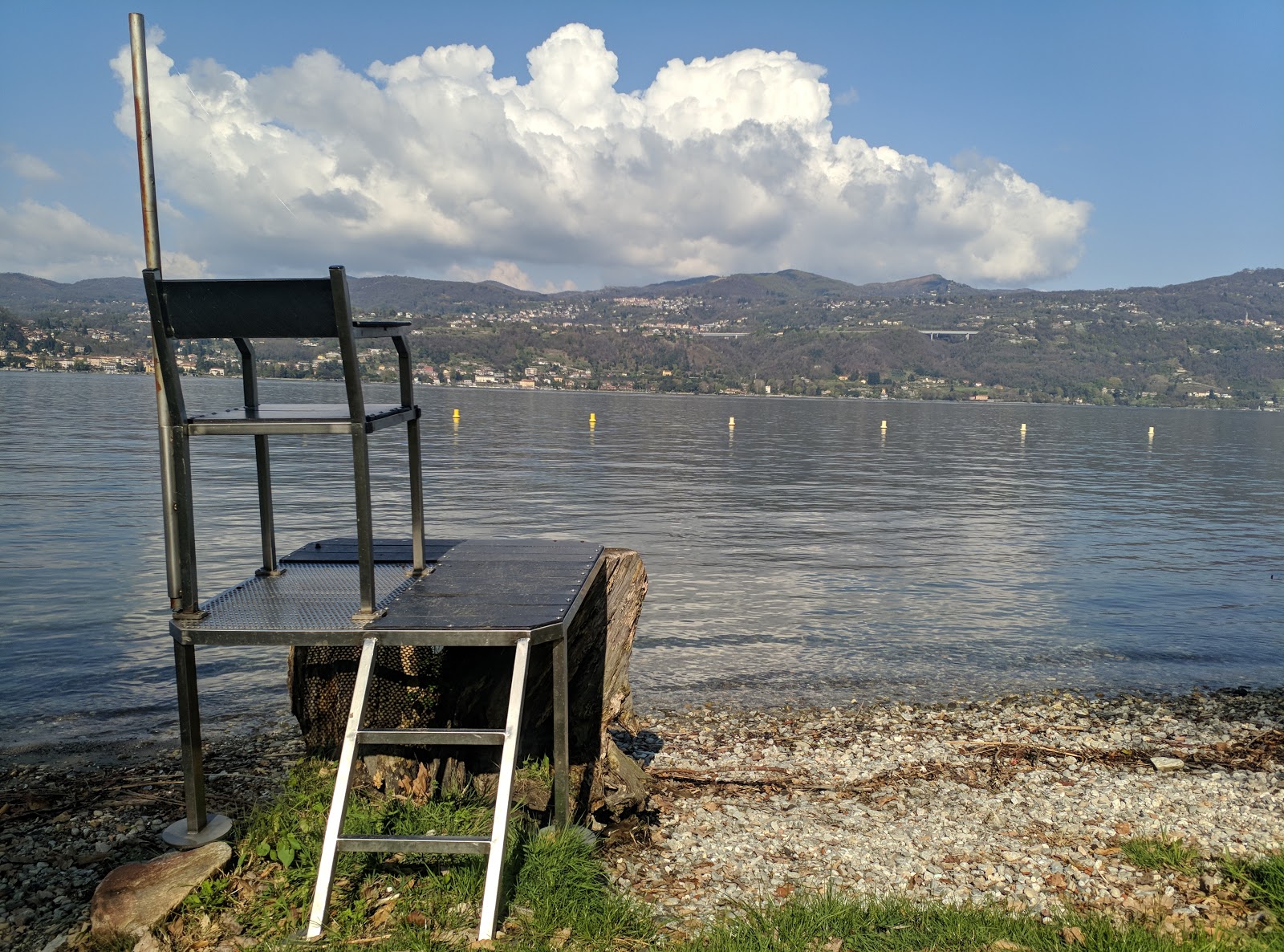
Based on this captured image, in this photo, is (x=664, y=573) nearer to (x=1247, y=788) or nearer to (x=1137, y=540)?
(x=1247, y=788)

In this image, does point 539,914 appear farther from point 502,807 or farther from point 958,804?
point 958,804

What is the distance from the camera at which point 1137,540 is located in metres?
28.9

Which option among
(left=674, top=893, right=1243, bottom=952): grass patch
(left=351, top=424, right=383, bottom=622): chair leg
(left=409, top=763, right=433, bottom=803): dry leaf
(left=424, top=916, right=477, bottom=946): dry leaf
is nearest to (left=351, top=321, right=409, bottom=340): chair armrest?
(left=351, top=424, right=383, bottom=622): chair leg

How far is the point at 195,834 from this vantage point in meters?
5.83

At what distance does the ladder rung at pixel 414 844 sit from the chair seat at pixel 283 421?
200 cm

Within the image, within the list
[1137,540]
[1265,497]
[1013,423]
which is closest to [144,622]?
[1137,540]

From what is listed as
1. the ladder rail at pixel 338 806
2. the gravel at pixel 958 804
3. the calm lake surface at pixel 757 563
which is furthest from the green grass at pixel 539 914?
the calm lake surface at pixel 757 563

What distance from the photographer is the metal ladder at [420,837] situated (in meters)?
4.77

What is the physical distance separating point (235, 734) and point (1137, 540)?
26.2m

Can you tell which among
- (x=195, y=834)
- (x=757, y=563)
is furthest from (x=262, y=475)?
(x=757, y=563)

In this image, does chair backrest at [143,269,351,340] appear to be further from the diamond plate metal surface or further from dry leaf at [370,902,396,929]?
dry leaf at [370,902,396,929]

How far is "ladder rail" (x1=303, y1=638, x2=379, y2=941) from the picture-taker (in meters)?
4.75

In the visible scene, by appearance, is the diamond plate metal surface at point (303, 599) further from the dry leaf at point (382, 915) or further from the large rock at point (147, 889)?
the dry leaf at point (382, 915)

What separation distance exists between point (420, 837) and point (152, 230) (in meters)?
3.49
